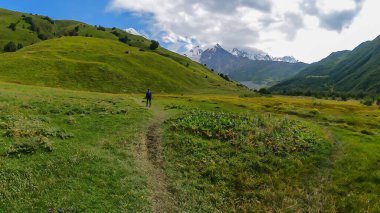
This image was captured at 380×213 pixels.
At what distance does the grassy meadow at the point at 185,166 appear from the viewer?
2271 cm

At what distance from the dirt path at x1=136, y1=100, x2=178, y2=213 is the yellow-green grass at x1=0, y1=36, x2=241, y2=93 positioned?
70640 mm

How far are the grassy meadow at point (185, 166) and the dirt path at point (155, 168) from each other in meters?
0.21

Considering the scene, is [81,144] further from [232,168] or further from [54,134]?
[232,168]

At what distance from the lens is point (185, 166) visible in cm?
2917

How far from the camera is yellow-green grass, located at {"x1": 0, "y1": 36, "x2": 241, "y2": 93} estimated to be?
102375mm

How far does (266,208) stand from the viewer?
23.8 m

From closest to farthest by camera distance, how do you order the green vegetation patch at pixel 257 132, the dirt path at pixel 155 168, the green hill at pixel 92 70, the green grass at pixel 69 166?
the green grass at pixel 69 166, the dirt path at pixel 155 168, the green vegetation patch at pixel 257 132, the green hill at pixel 92 70

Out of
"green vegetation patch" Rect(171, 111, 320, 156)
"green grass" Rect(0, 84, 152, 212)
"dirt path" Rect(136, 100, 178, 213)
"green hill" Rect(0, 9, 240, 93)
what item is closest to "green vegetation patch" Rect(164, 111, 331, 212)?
"green vegetation patch" Rect(171, 111, 320, 156)

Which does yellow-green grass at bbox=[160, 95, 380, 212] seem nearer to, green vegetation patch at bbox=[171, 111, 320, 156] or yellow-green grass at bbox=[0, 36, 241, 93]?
green vegetation patch at bbox=[171, 111, 320, 156]

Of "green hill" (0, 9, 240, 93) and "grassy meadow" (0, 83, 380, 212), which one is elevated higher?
"green hill" (0, 9, 240, 93)

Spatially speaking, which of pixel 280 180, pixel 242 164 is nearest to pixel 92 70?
pixel 242 164

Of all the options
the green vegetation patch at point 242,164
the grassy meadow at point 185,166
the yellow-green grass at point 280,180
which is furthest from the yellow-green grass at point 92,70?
the yellow-green grass at point 280,180

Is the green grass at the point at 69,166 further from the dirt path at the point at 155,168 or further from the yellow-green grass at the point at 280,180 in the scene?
the yellow-green grass at the point at 280,180

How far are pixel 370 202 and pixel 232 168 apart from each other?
418 inches
